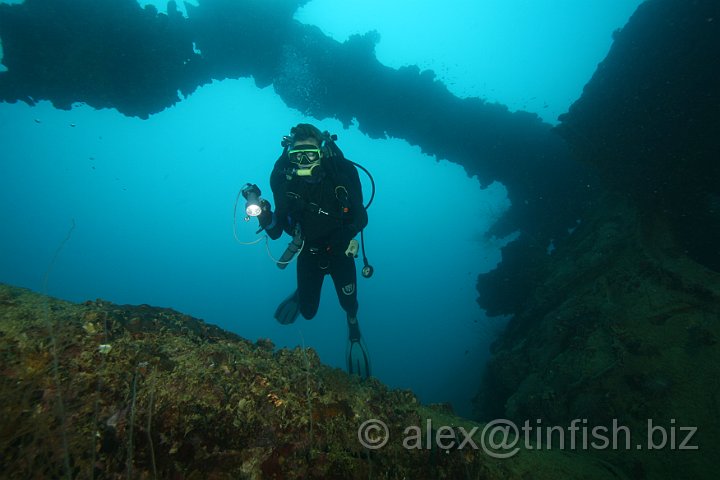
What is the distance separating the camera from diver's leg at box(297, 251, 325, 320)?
6602mm

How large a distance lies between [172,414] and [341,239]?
15.2ft

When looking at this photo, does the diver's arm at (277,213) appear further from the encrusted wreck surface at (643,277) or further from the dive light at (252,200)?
the encrusted wreck surface at (643,277)

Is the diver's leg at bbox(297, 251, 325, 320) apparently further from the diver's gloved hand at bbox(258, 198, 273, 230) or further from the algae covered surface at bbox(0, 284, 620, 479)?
the algae covered surface at bbox(0, 284, 620, 479)

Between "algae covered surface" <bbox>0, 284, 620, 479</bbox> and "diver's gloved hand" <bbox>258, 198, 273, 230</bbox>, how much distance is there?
2942 millimetres

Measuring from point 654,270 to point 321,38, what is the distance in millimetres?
13706

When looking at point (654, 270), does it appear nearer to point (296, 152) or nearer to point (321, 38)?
point (296, 152)

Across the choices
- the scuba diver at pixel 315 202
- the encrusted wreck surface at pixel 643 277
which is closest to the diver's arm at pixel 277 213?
the scuba diver at pixel 315 202

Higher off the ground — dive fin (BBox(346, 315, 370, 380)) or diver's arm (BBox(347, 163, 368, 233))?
diver's arm (BBox(347, 163, 368, 233))

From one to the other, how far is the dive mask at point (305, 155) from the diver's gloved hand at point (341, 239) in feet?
4.64

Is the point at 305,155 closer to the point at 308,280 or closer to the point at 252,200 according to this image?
the point at 252,200

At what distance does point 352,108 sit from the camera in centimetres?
1383

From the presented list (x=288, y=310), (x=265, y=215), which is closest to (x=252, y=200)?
(x=265, y=215)

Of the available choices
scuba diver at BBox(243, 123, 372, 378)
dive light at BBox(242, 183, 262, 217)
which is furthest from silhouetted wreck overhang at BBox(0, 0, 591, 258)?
dive light at BBox(242, 183, 262, 217)

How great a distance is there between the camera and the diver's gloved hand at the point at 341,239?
20.3 feet
